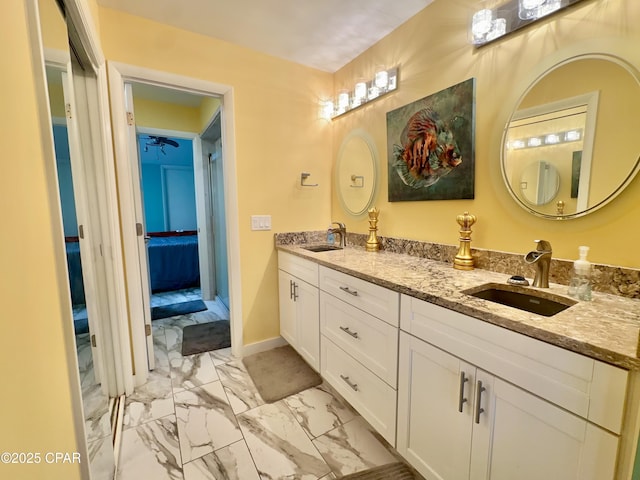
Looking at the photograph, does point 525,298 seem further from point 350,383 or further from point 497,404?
point 350,383

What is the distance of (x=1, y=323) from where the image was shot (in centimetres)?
47

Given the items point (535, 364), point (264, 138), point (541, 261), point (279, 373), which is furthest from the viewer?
point (264, 138)

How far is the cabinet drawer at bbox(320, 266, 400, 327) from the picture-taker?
127cm

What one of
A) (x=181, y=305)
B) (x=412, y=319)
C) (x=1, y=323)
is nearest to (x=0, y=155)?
(x=1, y=323)

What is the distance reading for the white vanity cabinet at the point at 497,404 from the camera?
0.70 meters

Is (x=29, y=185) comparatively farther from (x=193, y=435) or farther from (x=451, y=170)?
(x=451, y=170)

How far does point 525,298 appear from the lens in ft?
3.91

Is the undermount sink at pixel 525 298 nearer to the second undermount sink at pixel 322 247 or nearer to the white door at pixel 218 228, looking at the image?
the second undermount sink at pixel 322 247

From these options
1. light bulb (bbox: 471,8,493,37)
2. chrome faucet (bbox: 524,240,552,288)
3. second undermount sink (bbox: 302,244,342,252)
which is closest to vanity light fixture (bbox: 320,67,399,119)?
light bulb (bbox: 471,8,493,37)

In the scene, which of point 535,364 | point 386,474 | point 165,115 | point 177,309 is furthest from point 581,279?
point 165,115

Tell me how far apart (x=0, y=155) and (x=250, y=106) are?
6.18 feet

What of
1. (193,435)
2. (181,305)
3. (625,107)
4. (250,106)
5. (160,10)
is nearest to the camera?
(625,107)

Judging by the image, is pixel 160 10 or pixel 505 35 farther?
pixel 160 10

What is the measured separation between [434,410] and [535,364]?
46 centimetres
